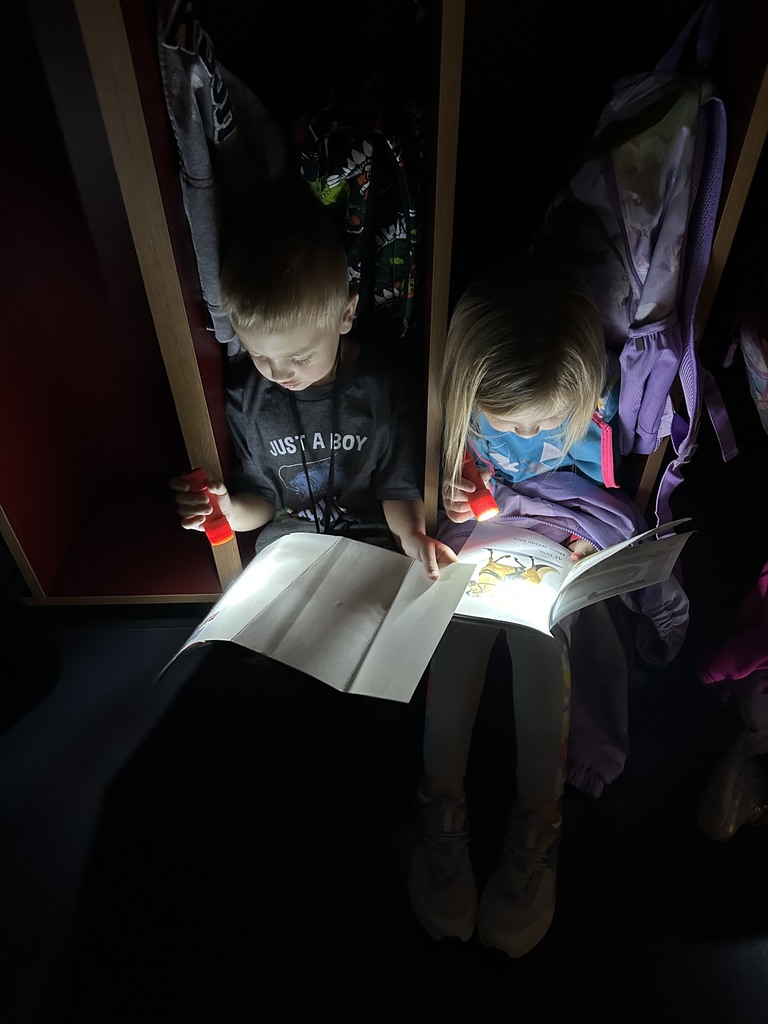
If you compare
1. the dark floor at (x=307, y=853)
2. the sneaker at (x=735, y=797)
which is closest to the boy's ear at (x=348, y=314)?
the dark floor at (x=307, y=853)

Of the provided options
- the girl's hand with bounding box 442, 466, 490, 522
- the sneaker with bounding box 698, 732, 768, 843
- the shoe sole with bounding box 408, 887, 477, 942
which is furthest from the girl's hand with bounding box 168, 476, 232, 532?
the sneaker with bounding box 698, 732, 768, 843

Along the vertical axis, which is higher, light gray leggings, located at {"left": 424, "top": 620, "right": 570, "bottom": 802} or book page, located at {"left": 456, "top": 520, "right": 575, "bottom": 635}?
book page, located at {"left": 456, "top": 520, "right": 575, "bottom": 635}

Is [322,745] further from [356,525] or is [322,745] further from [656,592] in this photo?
[656,592]

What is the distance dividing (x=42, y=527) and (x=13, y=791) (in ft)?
1.50

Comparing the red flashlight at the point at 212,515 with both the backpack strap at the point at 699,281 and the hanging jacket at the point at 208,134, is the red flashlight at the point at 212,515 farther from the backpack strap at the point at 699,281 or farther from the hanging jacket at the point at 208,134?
the backpack strap at the point at 699,281

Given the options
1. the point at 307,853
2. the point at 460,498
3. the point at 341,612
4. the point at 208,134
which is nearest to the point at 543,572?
the point at 460,498

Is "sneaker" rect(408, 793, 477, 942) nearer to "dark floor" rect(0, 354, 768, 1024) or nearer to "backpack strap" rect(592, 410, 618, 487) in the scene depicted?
"dark floor" rect(0, 354, 768, 1024)

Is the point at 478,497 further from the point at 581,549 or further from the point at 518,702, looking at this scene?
the point at 518,702

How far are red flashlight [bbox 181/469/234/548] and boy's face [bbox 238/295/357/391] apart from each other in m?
0.21

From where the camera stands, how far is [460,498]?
1.12 m

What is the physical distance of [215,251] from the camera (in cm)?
94

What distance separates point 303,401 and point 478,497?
30cm

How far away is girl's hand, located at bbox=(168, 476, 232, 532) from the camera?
1117mm

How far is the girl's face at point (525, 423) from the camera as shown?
939 mm
